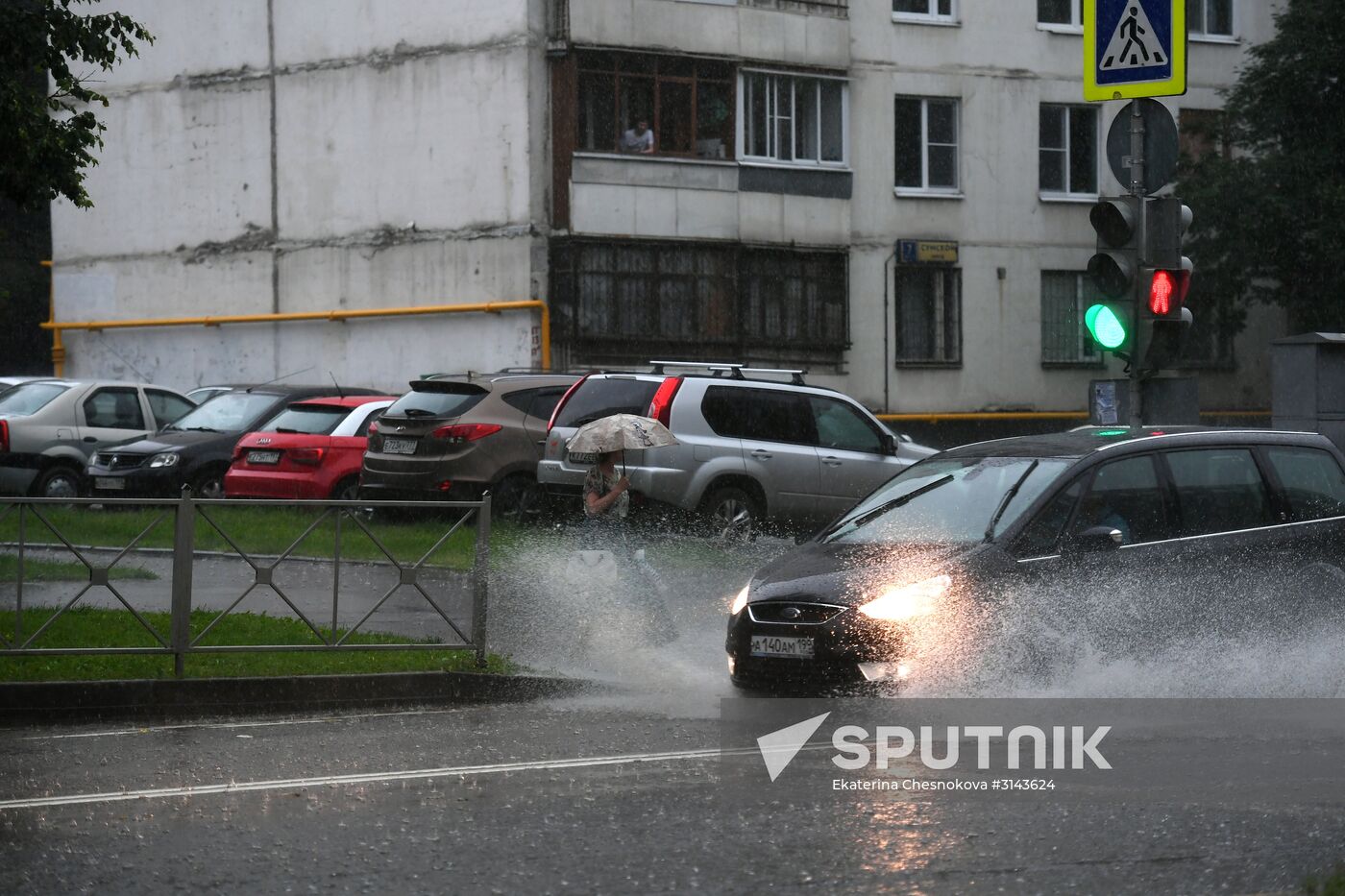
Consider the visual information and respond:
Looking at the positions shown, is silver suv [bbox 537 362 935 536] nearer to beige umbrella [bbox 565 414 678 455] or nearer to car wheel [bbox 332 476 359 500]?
car wheel [bbox 332 476 359 500]

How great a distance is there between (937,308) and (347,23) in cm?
1256

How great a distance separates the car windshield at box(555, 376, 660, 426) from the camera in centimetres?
1764

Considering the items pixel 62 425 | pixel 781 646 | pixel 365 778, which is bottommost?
pixel 365 778

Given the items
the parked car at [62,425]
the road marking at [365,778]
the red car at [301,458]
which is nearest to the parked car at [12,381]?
the parked car at [62,425]

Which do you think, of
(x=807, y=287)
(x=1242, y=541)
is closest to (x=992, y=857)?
(x=1242, y=541)

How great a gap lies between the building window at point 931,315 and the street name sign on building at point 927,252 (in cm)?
32

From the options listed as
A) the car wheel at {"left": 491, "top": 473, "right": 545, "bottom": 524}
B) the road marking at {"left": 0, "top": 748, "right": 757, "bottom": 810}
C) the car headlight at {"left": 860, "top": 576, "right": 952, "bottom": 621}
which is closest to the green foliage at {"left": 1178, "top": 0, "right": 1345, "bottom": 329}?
the car wheel at {"left": 491, "top": 473, "right": 545, "bottom": 524}

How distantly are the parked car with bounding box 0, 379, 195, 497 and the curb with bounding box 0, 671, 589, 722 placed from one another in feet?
39.4

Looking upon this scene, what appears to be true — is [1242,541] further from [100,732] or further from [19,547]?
[19,547]

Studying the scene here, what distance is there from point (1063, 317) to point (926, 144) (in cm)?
465

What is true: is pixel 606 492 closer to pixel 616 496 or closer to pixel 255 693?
pixel 616 496

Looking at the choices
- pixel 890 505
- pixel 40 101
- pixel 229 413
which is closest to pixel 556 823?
pixel 890 505

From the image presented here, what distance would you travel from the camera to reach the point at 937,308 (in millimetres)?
35969

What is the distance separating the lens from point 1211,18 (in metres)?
38.5
